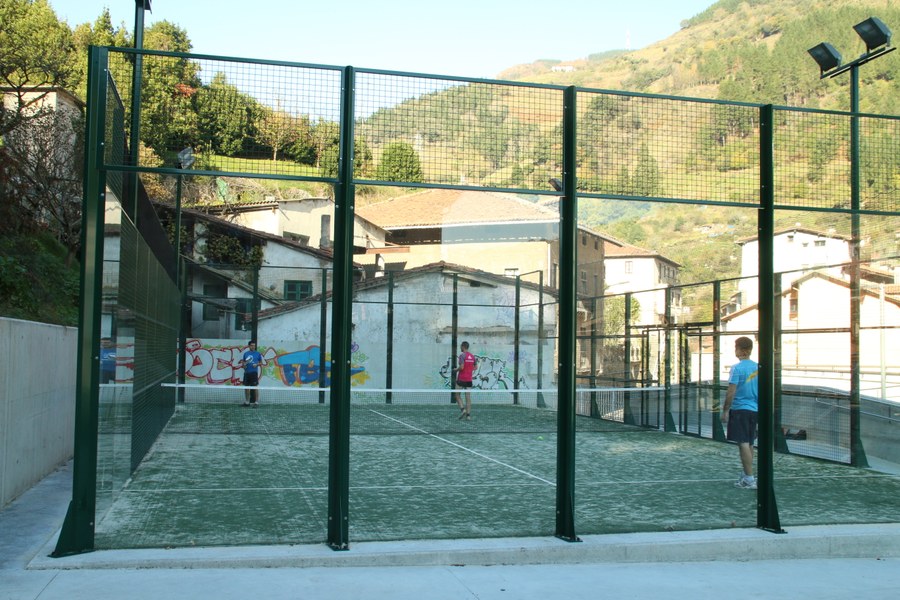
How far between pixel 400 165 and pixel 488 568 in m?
2.89

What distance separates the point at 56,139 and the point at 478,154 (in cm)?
2389

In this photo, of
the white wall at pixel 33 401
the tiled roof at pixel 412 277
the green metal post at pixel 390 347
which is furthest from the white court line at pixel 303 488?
the green metal post at pixel 390 347

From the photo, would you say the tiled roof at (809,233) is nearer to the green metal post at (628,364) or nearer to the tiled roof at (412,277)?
the green metal post at (628,364)

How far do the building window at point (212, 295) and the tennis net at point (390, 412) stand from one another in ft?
8.84

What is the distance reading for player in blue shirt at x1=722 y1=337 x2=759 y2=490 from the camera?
9.13m

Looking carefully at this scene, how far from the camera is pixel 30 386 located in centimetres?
823

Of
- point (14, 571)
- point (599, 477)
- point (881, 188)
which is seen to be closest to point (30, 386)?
point (14, 571)

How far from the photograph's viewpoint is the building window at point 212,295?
78.3 ft

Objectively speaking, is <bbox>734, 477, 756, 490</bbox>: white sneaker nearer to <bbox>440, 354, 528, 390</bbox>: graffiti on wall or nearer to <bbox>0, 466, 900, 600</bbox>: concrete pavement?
<bbox>0, 466, 900, 600</bbox>: concrete pavement

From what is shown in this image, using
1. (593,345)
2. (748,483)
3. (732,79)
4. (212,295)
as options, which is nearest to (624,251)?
(593,345)

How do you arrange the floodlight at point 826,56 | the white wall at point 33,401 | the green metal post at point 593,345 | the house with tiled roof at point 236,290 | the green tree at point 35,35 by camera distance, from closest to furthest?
the white wall at point 33,401
the floodlight at point 826,56
the green metal post at point 593,345
the house with tiled roof at point 236,290
the green tree at point 35,35

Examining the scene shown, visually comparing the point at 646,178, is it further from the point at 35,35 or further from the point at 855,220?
the point at 35,35

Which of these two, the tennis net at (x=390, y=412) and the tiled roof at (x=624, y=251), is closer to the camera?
the tennis net at (x=390, y=412)

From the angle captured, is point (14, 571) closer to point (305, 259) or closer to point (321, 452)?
point (321, 452)
